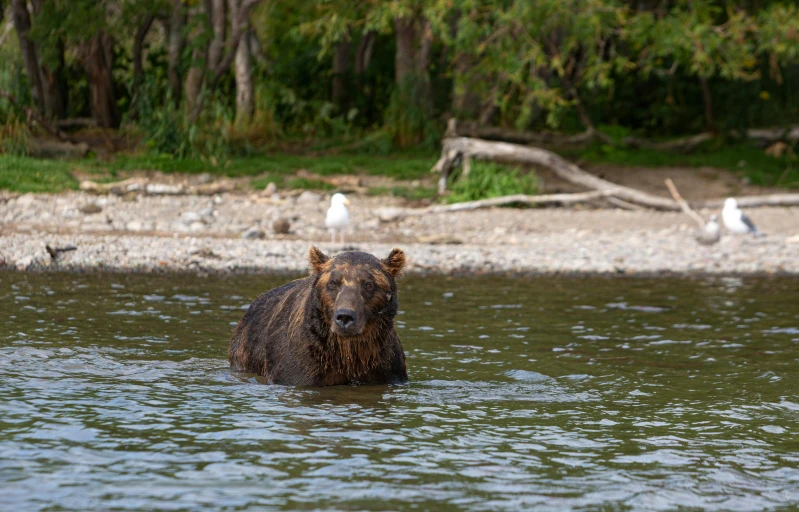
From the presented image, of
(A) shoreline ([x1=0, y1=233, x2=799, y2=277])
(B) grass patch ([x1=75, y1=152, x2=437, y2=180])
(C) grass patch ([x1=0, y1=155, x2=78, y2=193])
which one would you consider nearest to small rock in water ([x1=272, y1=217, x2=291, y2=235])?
(A) shoreline ([x1=0, y1=233, x2=799, y2=277])

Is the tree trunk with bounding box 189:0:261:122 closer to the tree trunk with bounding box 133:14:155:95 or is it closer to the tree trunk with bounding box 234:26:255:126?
the tree trunk with bounding box 234:26:255:126

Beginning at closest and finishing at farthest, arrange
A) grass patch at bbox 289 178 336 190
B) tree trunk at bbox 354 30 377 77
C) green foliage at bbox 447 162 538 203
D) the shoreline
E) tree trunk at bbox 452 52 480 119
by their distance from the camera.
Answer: the shoreline → green foliage at bbox 447 162 538 203 → grass patch at bbox 289 178 336 190 → tree trunk at bbox 452 52 480 119 → tree trunk at bbox 354 30 377 77

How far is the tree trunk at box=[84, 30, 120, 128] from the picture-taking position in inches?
1016

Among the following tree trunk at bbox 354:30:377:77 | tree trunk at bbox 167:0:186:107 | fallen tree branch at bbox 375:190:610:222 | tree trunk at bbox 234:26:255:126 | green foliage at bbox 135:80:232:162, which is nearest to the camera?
fallen tree branch at bbox 375:190:610:222

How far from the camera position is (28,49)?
23.8 m

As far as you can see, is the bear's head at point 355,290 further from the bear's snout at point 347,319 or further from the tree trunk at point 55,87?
the tree trunk at point 55,87

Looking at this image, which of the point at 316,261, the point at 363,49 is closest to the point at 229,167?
the point at 363,49

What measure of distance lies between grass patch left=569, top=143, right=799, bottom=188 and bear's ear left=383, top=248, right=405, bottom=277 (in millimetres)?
16821

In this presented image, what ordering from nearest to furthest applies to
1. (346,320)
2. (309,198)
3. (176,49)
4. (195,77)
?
(346,320) < (309,198) < (195,77) < (176,49)

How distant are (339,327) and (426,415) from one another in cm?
90

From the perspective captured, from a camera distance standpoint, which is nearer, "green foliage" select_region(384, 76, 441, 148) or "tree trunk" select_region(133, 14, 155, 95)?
"green foliage" select_region(384, 76, 441, 148)

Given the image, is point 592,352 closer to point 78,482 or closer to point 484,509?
point 484,509

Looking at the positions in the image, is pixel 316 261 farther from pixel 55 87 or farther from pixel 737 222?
pixel 55 87

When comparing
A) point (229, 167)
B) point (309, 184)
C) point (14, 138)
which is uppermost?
point (14, 138)
